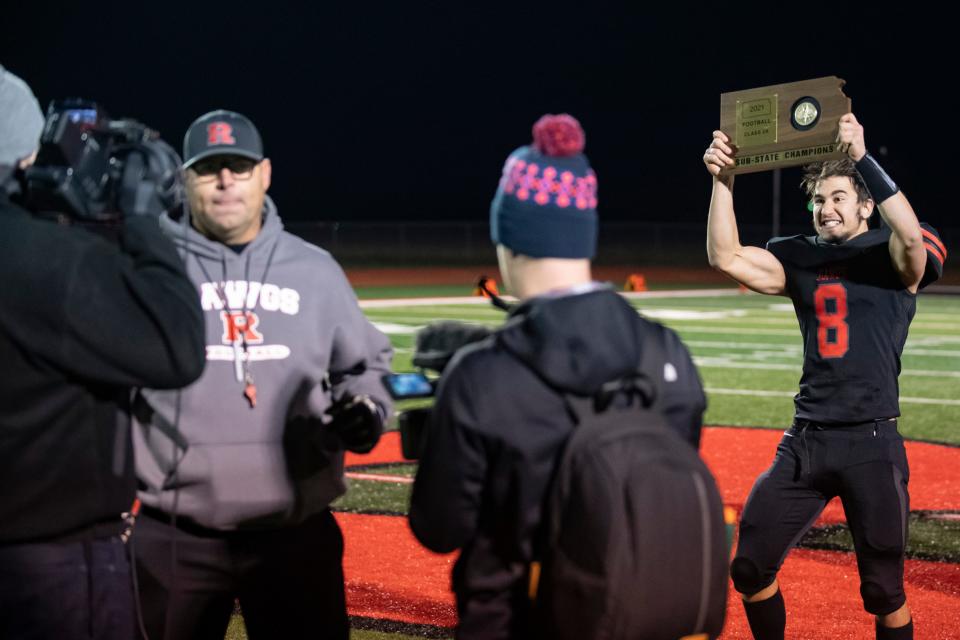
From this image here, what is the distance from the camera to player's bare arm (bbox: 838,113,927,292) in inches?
171

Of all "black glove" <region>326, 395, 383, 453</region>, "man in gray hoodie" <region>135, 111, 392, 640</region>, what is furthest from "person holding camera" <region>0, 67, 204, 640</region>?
"black glove" <region>326, 395, 383, 453</region>

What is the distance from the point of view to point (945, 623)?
207 inches

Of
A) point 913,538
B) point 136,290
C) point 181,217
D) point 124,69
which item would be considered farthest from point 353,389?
point 124,69

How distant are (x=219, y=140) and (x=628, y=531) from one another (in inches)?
68.5

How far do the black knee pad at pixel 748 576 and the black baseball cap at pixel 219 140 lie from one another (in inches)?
96.2

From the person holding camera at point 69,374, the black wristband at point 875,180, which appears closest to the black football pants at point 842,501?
the black wristband at point 875,180

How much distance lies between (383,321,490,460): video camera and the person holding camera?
0.48 m

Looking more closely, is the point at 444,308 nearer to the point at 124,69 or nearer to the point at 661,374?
the point at 661,374

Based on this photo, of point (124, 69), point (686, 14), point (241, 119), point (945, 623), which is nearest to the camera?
point (241, 119)

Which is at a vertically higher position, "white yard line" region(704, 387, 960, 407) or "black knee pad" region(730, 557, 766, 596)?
"black knee pad" region(730, 557, 766, 596)

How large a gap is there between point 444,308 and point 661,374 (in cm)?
2244

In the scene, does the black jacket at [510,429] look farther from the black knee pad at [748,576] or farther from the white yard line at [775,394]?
the white yard line at [775,394]

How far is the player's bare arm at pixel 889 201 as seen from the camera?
4344 mm

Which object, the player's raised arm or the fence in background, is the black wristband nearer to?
the player's raised arm
